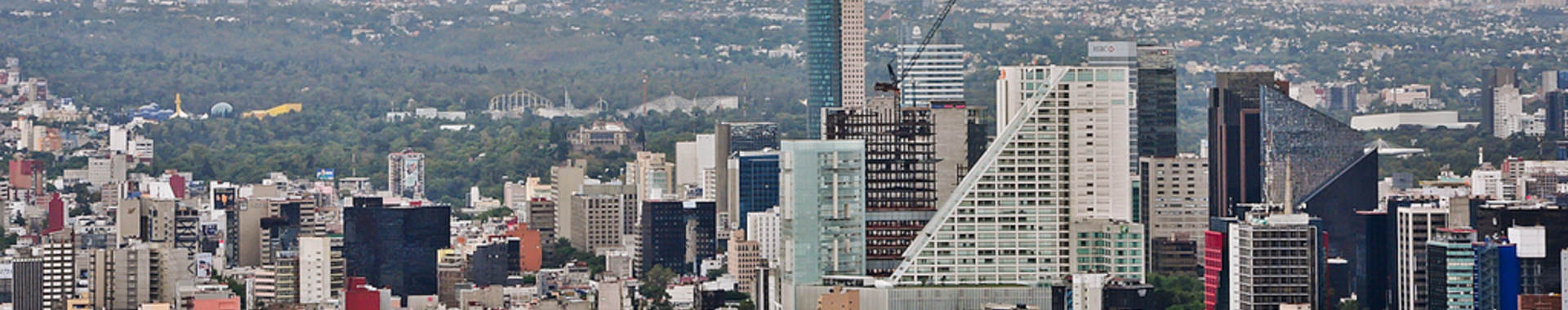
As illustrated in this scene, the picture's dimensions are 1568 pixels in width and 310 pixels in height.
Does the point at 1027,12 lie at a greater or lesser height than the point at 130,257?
greater

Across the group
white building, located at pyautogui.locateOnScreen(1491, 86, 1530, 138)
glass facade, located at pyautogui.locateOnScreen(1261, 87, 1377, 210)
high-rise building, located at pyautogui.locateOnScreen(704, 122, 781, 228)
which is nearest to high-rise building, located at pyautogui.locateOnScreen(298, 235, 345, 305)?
high-rise building, located at pyautogui.locateOnScreen(704, 122, 781, 228)

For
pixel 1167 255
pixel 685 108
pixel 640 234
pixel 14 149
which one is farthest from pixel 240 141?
pixel 1167 255

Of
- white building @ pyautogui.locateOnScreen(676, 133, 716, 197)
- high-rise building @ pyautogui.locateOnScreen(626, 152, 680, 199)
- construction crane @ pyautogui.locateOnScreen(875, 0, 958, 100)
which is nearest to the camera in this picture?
construction crane @ pyautogui.locateOnScreen(875, 0, 958, 100)

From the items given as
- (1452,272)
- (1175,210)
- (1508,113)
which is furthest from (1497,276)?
(1508,113)

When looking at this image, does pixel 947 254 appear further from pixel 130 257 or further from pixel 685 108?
pixel 685 108

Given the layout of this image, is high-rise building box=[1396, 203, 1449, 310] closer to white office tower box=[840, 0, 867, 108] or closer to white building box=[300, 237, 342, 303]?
white building box=[300, 237, 342, 303]

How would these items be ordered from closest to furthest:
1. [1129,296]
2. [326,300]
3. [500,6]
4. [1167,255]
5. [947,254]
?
[1129,296], [947,254], [1167,255], [326,300], [500,6]
